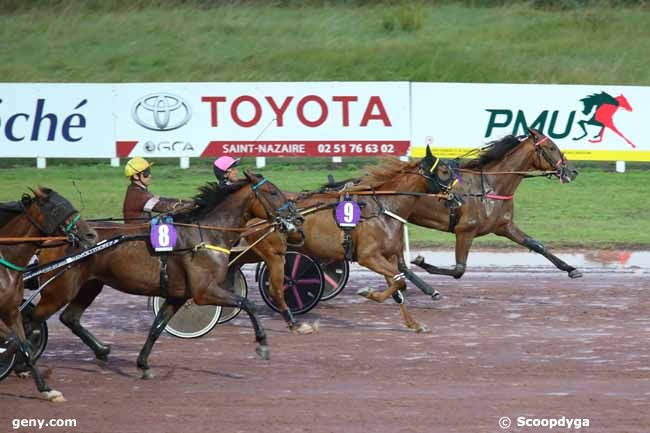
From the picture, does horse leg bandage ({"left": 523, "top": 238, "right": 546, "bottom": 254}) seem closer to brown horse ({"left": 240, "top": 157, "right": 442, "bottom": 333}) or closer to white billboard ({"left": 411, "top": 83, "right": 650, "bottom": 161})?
brown horse ({"left": 240, "top": 157, "right": 442, "bottom": 333})

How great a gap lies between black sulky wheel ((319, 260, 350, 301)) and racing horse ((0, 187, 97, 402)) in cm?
423

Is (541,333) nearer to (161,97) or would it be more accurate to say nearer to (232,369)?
(232,369)

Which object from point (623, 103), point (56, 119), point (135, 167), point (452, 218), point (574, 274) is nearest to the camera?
point (135, 167)

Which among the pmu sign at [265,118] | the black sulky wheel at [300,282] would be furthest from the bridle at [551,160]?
the pmu sign at [265,118]

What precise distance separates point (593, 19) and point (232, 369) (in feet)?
71.2

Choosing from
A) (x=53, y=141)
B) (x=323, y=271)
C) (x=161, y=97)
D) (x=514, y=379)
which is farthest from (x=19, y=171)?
(x=514, y=379)

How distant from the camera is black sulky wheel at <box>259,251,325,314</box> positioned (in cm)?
1150

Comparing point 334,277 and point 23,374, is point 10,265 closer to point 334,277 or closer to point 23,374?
point 23,374

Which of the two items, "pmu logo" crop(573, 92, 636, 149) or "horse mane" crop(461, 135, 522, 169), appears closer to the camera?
"horse mane" crop(461, 135, 522, 169)

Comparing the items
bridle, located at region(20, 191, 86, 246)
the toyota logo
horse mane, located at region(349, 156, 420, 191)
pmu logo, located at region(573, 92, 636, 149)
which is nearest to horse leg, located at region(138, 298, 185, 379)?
bridle, located at region(20, 191, 86, 246)

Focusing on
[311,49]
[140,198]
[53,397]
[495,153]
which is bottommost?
[311,49]

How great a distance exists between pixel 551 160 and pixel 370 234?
305 centimetres

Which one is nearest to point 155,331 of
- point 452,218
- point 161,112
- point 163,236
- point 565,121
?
point 163,236

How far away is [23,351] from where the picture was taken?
809 centimetres
